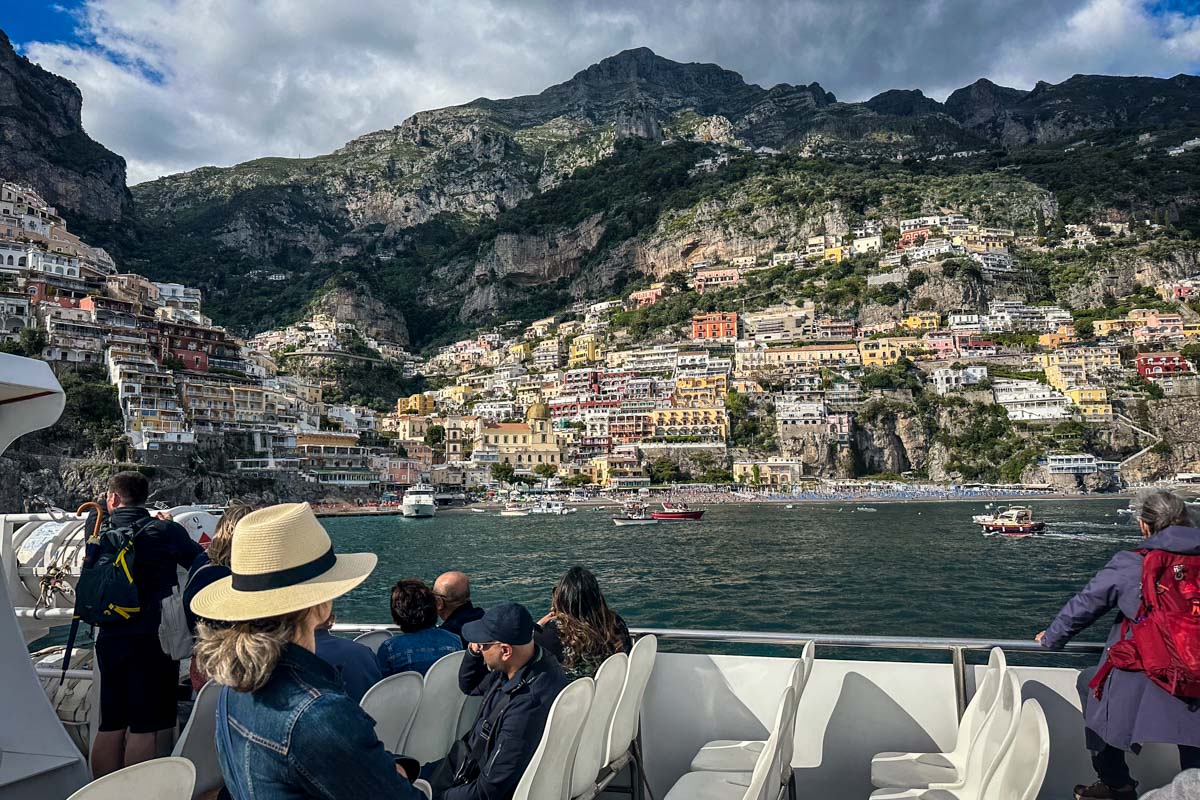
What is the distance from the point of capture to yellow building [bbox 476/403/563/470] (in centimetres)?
6203

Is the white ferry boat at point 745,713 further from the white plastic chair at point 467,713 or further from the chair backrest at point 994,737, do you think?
the chair backrest at point 994,737

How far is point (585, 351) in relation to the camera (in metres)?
78.3

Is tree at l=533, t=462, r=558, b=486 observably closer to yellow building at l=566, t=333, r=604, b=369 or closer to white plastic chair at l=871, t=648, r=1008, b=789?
yellow building at l=566, t=333, r=604, b=369

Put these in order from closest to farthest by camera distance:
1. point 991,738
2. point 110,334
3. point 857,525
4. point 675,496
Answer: point 991,738, point 857,525, point 110,334, point 675,496

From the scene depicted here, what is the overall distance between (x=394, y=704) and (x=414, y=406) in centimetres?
7656

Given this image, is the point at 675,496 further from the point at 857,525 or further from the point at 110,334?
the point at 110,334

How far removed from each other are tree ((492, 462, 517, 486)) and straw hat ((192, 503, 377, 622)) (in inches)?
2329

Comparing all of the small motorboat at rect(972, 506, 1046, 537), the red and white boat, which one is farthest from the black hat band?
the red and white boat

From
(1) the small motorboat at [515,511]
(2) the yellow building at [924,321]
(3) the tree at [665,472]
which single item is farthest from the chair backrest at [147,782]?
(2) the yellow building at [924,321]

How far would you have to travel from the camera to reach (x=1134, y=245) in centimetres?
7338

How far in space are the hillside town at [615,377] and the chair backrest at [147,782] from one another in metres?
46.5

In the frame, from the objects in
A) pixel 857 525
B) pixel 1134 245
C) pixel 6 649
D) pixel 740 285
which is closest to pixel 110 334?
pixel 857 525

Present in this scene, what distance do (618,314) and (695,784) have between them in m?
81.9

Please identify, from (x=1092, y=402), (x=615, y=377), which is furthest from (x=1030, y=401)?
(x=615, y=377)
